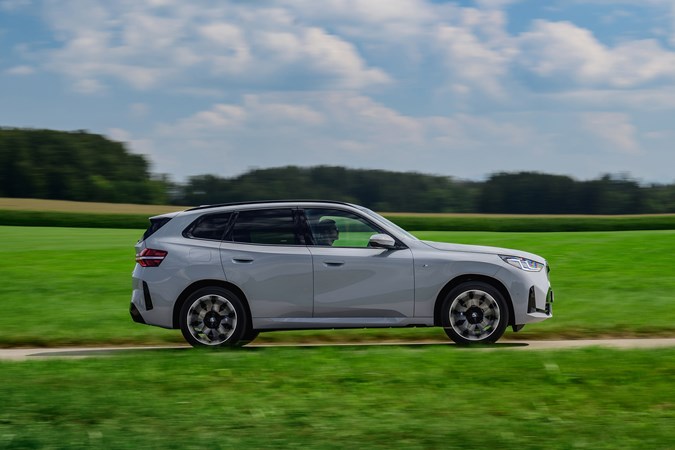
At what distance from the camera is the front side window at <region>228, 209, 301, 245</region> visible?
11.6 m

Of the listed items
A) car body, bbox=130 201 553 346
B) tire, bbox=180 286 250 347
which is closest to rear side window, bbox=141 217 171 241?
car body, bbox=130 201 553 346

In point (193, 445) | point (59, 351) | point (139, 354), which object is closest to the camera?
point (193, 445)

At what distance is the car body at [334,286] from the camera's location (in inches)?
448

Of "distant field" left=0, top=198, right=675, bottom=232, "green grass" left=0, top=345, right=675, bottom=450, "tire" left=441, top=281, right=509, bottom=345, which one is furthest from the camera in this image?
"distant field" left=0, top=198, right=675, bottom=232

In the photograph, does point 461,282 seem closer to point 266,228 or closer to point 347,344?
point 347,344

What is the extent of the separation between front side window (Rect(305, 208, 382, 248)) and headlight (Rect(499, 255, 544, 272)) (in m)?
1.48

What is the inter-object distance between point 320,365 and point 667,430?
364cm

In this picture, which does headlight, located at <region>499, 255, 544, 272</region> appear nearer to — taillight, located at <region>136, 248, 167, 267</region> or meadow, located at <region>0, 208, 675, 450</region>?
meadow, located at <region>0, 208, 675, 450</region>

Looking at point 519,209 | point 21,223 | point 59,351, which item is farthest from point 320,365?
point 519,209

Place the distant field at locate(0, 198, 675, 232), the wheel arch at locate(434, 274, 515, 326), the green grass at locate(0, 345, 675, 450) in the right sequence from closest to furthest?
the green grass at locate(0, 345, 675, 450) → the wheel arch at locate(434, 274, 515, 326) → the distant field at locate(0, 198, 675, 232)

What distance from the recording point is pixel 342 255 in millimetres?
11422

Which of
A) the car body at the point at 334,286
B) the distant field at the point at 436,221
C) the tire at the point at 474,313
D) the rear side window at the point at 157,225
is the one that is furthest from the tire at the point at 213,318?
the distant field at the point at 436,221

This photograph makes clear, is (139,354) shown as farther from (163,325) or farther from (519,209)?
(519,209)

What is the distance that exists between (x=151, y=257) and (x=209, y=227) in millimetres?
742
